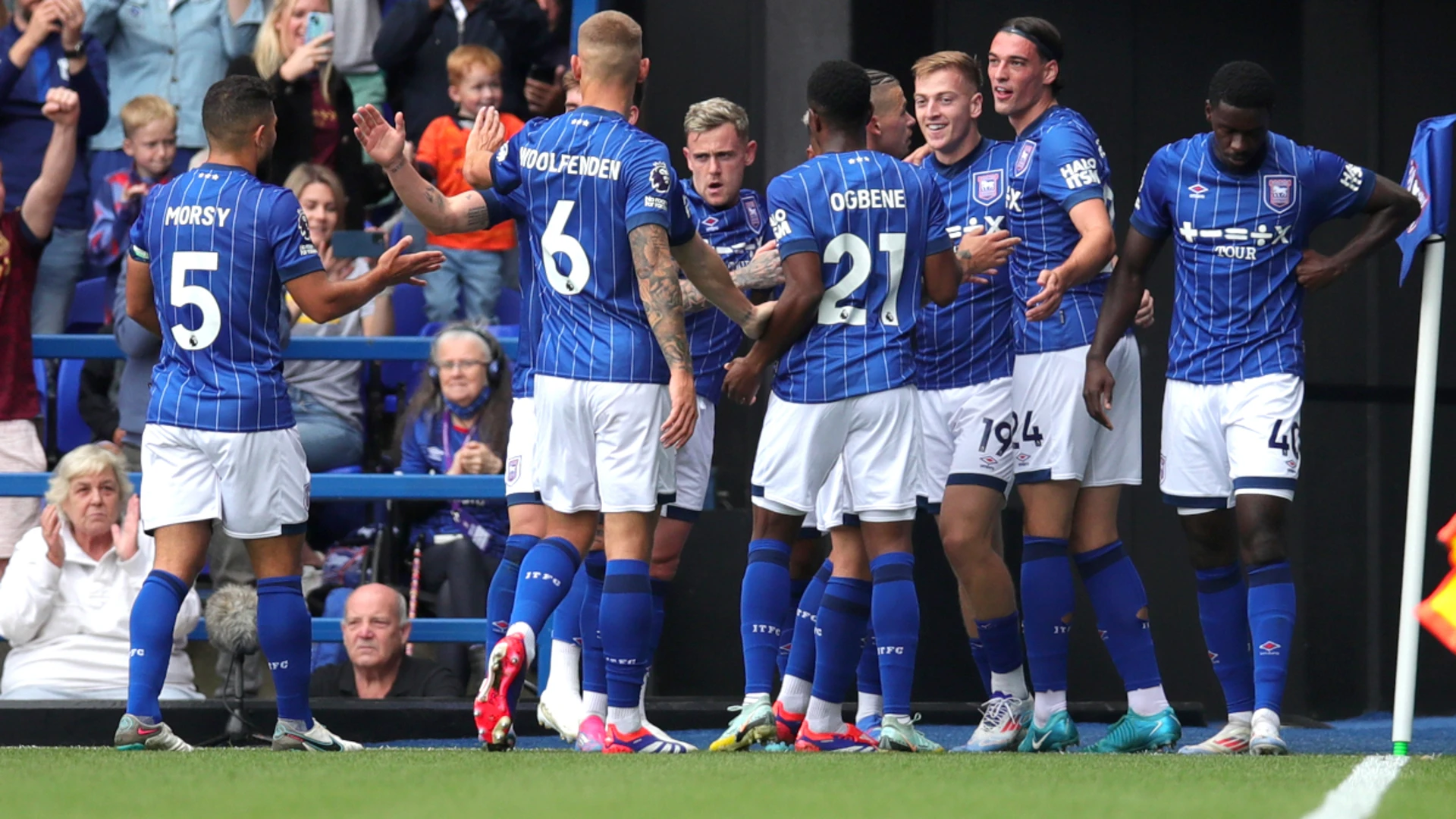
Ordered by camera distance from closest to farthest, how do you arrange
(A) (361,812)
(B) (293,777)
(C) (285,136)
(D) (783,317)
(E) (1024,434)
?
(A) (361,812), (B) (293,777), (D) (783,317), (E) (1024,434), (C) (285,136)

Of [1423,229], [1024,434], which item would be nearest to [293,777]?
[1024,434]

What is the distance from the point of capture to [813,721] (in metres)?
6.23

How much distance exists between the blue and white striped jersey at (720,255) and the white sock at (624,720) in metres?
1.44

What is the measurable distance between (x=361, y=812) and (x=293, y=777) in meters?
0.85

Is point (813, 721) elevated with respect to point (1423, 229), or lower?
lower

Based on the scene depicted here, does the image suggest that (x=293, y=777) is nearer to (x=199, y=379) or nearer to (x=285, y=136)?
(x=199, y=379)

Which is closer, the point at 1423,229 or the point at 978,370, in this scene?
the point at 1423,229

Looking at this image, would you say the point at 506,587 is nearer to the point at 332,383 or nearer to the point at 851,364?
the point at 851,364

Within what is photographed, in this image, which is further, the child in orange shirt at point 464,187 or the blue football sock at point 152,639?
the child in orange shirt at point 464,187

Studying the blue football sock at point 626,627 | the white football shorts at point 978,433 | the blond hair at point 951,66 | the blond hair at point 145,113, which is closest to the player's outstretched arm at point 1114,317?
the white football shorts at point 978,433

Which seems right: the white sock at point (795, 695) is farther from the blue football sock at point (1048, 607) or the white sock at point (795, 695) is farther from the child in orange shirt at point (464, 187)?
the child in orange shirt at point (464, 187)

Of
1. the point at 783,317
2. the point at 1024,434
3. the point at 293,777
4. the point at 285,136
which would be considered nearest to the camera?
the point at 293,777

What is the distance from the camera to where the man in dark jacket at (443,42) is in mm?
9672

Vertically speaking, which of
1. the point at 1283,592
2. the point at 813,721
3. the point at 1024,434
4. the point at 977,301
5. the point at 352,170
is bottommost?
the point at 813,721
